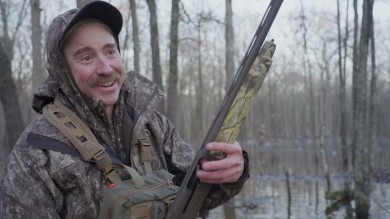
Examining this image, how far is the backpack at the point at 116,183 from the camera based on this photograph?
6.09 ft

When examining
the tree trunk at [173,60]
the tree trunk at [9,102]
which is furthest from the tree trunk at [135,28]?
the tree trunk at [9,102]

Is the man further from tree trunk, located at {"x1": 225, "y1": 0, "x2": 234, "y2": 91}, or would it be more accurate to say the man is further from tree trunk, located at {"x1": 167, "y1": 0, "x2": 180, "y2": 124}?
tree trunk, located at {"x1": 225, "y1": 0, "x2": 234, "y2": 91}

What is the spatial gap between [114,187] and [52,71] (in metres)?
0.65

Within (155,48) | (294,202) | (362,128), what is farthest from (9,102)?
(362,128)

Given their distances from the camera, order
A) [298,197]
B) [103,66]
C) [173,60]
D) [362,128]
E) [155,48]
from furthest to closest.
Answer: [298,197], [155,48], [362,128], [173,60], [103,66]

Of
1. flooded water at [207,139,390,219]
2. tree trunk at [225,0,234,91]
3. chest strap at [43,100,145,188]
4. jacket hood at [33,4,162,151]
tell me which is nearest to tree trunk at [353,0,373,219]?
flooded water at [207,139,390,219]

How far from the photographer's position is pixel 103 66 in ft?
6.73

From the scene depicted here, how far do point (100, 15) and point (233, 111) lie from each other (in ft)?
2.70

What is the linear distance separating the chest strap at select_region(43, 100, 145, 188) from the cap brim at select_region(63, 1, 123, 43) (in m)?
0.38

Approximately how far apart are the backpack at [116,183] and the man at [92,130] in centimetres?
5

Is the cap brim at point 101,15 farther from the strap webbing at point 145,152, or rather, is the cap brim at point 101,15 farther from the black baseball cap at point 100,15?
the strap webbing at point 145,152

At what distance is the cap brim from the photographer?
202 cm

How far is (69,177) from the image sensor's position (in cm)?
189

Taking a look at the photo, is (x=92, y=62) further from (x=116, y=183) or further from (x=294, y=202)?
(x=294, y=202)
